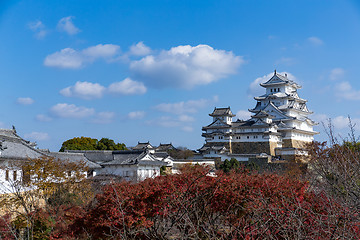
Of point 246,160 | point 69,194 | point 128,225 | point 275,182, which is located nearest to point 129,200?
point 128,225

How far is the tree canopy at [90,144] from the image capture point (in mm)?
47375

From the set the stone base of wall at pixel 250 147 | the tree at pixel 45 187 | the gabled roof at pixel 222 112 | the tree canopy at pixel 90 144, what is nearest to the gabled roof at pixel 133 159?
the tree at pixel 45 187

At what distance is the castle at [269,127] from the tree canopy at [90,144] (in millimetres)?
11877

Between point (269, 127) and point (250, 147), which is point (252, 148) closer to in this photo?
point (250, 147)

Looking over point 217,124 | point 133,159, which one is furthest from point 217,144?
point 133,159

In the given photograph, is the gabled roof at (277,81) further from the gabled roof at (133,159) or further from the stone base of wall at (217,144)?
the gabled roof at (133,159)

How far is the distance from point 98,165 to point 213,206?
A: 23.2 meters

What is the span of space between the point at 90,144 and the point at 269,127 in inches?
928

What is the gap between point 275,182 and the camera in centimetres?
1023

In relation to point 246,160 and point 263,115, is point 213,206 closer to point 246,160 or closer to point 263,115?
point 246,160

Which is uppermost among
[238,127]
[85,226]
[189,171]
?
[238,127]

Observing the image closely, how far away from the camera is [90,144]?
160 feet

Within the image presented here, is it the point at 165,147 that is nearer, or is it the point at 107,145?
the point at 107,145

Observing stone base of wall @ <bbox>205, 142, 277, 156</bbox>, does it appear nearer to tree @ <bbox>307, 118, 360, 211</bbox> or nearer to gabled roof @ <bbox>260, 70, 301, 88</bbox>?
gabled roof @ <bbox>260, 70, 301, 88</bbox>
